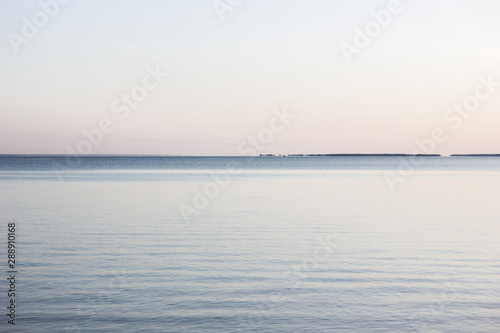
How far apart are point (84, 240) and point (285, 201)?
16342 mm

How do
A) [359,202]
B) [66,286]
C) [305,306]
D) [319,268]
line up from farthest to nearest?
[359,202]
[319,268]
[66,286]
[305,306]

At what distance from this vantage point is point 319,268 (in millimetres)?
14555

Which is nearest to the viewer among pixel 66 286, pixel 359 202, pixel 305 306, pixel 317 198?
pixel 305 306

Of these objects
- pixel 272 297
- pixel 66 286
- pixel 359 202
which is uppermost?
pixel 359 202

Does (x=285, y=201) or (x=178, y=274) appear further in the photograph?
(x=285, y=201)

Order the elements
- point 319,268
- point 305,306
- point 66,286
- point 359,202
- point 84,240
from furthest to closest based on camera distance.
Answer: point 359,202
point 84,240
point 319,268
point 66,286
point 305,306

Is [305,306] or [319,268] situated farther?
[319,268]

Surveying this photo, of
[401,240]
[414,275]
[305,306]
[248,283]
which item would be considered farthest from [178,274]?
[401,240]

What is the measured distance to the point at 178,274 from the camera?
13664 millimetres

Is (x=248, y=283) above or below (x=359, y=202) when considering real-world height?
below

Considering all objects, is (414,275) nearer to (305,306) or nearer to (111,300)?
(305,306)

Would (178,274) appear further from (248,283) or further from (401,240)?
(401,240)

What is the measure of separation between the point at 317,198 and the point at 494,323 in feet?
83.2

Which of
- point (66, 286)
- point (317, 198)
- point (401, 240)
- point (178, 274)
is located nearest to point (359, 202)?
point (317, 198)
